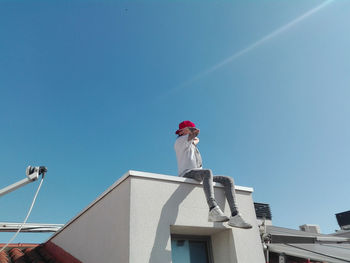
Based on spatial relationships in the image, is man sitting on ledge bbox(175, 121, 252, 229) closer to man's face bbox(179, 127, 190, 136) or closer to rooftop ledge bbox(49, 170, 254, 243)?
man's face bbox(179, 127, 190, 136)

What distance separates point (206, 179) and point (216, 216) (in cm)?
57

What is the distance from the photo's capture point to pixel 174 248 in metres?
3.68

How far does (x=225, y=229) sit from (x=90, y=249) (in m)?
2.14

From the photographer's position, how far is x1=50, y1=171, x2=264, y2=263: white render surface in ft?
10.3

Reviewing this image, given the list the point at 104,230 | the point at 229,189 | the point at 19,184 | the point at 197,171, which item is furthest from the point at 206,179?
the point at 19,184

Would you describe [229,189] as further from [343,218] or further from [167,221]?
[343,218]

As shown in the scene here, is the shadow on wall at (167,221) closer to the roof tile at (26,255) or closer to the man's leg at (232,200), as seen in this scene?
the man's leg at (232,200)

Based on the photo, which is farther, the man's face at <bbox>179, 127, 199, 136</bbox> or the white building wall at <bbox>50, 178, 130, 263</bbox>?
the man's face at <bbox>179, 127, 199, 136</bbox>

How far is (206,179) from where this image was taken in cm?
374

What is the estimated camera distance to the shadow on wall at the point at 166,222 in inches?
123

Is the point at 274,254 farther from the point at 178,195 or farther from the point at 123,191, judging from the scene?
the point at 123,191

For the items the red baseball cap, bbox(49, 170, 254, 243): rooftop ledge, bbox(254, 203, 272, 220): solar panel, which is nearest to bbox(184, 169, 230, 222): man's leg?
bbox(49, 170, 254, 243): rooftop ledge

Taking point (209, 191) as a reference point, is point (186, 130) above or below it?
above

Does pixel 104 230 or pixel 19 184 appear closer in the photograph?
pixel 104 230
